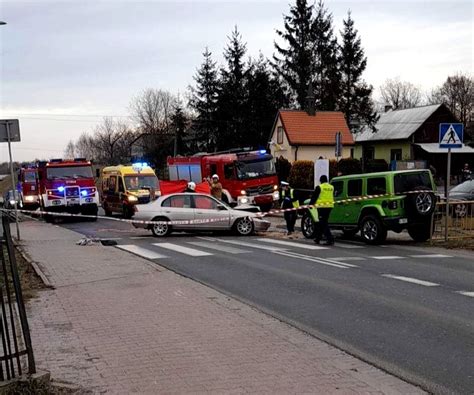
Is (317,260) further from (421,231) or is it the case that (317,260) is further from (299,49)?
(299,49)

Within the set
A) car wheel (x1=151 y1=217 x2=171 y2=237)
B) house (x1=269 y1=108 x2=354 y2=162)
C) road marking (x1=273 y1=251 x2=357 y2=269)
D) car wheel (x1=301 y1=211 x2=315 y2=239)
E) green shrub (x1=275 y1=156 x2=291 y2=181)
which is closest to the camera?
road marking (x1=273 y1=251 x2=357 y2=269)

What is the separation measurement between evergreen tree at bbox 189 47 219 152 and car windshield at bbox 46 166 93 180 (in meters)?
35.8

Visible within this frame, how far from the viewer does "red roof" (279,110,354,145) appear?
48.5m

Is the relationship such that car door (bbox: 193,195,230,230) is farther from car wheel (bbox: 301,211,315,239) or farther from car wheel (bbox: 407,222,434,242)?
car wheel (bbox: 407,222,434,242)

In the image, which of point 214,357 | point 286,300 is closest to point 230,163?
point 286,300

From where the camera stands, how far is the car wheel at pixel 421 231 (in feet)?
51.0

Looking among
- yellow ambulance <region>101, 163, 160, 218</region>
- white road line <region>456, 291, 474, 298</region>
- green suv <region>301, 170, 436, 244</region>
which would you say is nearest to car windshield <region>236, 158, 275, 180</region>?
yellow ambulance <region>101, 163, 160, 218</region>

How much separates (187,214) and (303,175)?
15.5 metres

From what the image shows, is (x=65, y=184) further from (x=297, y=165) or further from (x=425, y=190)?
(x=425, y=190)

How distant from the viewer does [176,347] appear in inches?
237

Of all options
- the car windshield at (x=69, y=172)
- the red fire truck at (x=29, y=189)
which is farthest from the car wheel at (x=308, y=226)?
the red fire truck at (x=29, y=189)

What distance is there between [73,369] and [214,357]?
1331 millimetres

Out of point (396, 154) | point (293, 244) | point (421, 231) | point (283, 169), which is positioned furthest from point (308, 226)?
point (396, 154)

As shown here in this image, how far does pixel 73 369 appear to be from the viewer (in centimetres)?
532
